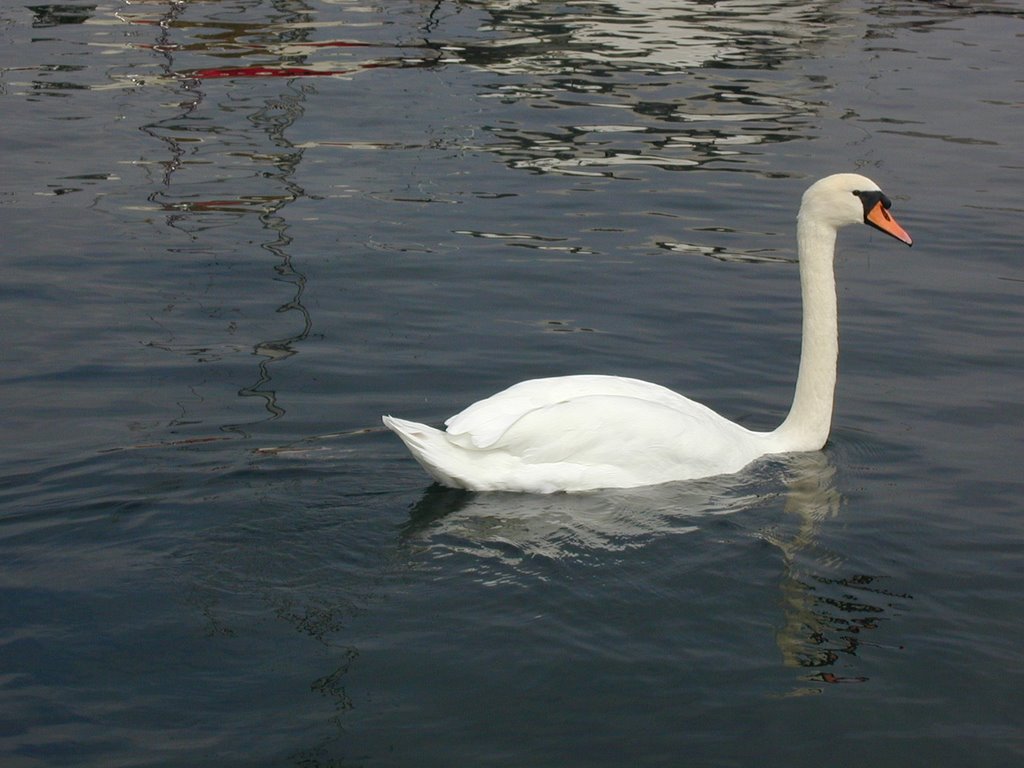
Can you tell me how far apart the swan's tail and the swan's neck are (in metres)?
1.96

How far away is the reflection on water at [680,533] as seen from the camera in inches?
221

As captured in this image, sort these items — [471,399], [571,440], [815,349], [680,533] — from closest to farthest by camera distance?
[680,533] → [571,440] → [815,349] → [471,399]

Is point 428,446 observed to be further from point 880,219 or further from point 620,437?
point 880,219

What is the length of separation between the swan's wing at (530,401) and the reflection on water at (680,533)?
33 centimetres

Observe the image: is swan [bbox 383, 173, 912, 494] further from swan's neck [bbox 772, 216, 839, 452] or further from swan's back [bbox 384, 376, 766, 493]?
swan's neck [bbox 772, 216, 839, 452]

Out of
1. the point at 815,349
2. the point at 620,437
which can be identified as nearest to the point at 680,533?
the point at 620,437

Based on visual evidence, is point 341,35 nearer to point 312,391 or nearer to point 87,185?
point 87,185

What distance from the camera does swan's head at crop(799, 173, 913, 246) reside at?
7.45 m

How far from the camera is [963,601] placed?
19.4 feet

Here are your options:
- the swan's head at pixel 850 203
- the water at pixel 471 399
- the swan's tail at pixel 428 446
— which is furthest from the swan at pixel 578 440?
the swan's head at pixel 850 203

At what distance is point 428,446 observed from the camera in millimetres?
6352

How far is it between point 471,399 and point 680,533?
217cm

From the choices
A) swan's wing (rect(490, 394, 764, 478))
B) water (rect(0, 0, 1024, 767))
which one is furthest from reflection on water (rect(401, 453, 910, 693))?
swan's wing (rect(490, 394, 764, 478))

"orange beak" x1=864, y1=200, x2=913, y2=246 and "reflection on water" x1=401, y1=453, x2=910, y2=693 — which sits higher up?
"orange beak" x1=864, y1=200, x2=913, y2=246
